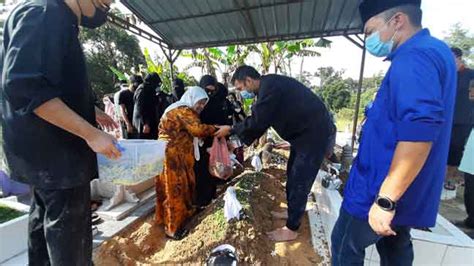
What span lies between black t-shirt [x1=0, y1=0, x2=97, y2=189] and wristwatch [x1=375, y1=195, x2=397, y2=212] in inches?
52.4

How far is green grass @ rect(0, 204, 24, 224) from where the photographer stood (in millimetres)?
2418

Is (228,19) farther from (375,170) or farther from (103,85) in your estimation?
(103,85)

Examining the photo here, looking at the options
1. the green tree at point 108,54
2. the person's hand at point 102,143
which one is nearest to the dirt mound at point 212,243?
the person's hand at point 102,143

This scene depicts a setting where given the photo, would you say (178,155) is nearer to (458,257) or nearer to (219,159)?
(219,159)

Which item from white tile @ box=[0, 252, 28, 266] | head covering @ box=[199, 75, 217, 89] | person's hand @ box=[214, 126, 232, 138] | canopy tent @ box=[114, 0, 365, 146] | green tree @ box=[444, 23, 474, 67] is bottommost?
white tile @ box=[0, 252, 28, 266]

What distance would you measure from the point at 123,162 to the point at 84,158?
0.58 ft

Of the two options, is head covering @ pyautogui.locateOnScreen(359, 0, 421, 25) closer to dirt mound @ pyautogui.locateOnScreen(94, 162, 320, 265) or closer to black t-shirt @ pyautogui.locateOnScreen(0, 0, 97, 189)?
black t-shirt @ pyautogui.locateOnScreen(0, 0, 97, 189)

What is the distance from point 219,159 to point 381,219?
2.16 m

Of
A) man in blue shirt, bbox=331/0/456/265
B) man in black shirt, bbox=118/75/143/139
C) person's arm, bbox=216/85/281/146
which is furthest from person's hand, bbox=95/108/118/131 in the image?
man in black shirt, bbox=118/75/143/139

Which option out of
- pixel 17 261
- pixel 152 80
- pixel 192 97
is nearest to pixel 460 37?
pixel 152 80

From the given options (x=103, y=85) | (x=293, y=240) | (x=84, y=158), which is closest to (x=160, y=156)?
(x=84, y=158)

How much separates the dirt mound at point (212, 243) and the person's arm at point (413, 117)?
5.29 ft

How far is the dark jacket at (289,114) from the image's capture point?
2604 millimetres

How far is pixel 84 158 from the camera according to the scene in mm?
1354
